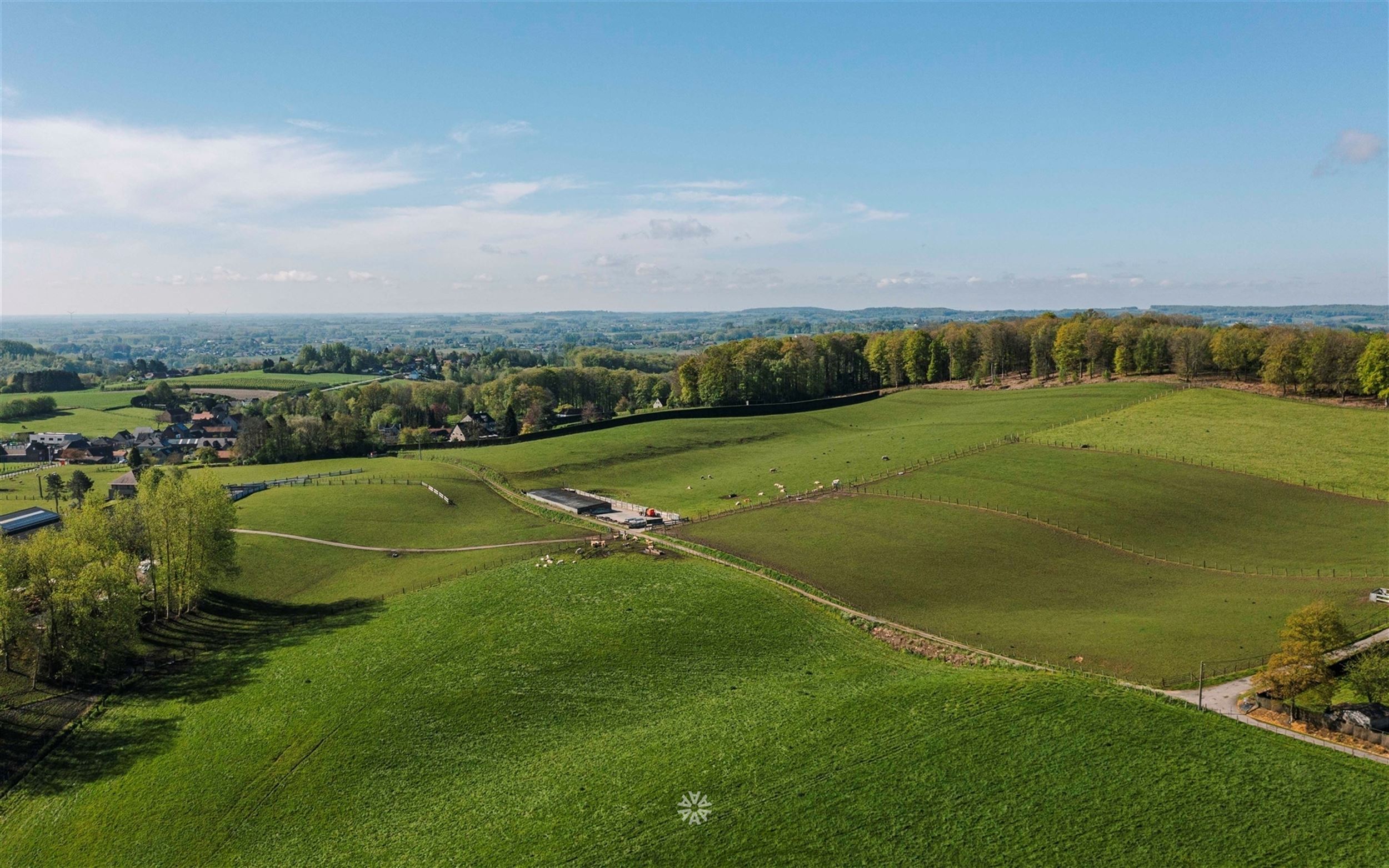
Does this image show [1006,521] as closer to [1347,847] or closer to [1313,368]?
[1347,847]

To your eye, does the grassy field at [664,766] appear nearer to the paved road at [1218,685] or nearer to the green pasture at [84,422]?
the paved road at [1218,685]

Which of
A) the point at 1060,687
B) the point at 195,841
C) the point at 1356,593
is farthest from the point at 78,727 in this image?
the point at 1356,593

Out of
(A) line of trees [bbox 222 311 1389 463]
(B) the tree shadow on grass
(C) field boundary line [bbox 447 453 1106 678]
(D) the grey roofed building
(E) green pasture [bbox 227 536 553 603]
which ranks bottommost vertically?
(B) the tree shadow on grass

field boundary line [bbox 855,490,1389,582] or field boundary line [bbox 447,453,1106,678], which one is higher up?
field boundary line [bbox 855,490,1389,582]

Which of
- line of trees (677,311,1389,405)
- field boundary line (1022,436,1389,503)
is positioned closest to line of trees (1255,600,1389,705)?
field boundary line (1022,436,1389,503)

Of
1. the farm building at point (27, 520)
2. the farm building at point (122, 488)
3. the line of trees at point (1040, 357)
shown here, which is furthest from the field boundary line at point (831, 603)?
the line of trees at point (1040, 357)

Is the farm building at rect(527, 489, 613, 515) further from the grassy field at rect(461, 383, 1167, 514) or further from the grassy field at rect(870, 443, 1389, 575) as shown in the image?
the grassy field at rect(870, 443, 1389, 575)

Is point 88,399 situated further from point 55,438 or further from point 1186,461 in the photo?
point 1186,461

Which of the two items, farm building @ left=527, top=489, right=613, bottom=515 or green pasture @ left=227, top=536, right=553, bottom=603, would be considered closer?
green pasture @ left=227, top=536, right=553, bottom=603
